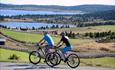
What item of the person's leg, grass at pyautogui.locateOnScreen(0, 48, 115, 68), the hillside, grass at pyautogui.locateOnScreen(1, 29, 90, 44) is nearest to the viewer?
the person's leg

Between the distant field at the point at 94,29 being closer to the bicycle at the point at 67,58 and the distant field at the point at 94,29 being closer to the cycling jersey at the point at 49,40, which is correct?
the bicycle at the point at 67,58

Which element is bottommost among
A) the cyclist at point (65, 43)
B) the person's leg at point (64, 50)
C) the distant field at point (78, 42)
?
the distant field at point (78, 42)

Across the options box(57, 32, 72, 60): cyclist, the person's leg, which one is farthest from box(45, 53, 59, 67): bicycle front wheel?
box(57, 32, 72, 60): cyclist

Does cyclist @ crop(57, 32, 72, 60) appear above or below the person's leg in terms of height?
above

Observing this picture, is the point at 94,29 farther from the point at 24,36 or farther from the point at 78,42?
the point at 24,36

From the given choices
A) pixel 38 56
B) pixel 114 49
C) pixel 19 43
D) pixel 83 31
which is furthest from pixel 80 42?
pixel 38 56

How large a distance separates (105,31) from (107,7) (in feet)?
5.42

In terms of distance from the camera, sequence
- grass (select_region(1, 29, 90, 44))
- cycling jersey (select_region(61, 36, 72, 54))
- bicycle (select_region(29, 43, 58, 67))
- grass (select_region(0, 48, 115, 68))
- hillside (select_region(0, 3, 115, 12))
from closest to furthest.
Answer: cycling jersey (select_region(61, 36, 72, 54)) < bicycle (select_region(29, 43, 58, 67)) < grass (select_region(0, 48, 115, 68)) < hillside (select_region(0, 3, 115, 12)) < grass (select_region(1, 29, 90, 44))

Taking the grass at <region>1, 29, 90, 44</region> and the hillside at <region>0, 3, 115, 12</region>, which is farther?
the grass at <region>1, 29, 90, 44</region>

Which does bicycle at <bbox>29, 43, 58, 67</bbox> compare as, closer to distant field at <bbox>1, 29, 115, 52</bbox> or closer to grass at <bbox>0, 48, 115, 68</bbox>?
grass at <bbox>0, 48, 115, 68</bbox>

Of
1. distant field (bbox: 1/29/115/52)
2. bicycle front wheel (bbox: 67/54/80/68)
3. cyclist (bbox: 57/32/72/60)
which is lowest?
distant field (bbox: 1/29/115/52)

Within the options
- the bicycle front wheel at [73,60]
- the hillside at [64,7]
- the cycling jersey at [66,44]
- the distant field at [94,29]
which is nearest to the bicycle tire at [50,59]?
the cycling jersey at [66,44]

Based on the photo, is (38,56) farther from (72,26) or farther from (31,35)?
(72,26)

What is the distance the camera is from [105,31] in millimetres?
19797
